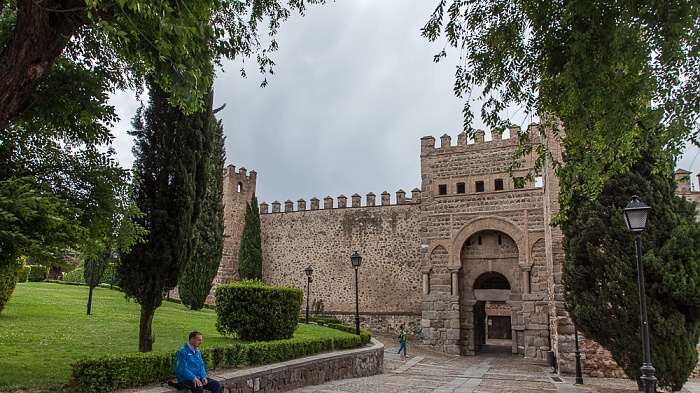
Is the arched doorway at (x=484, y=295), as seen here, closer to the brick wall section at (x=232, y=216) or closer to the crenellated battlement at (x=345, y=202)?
the crenellated battlement at (x=345, y=202)

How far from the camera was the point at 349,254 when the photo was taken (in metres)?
24.7

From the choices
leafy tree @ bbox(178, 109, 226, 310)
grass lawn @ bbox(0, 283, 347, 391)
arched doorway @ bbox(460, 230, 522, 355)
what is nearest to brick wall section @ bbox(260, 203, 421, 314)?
arched doorway @ bbox(460, 230, 522, 355)

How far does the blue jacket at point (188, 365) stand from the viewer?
234 inches

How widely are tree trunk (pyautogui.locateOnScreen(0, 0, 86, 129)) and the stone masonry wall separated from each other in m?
19.7

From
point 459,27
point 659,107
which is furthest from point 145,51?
point 659,107

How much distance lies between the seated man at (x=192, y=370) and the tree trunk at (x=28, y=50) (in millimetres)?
3176

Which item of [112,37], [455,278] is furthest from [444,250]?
[112,37]

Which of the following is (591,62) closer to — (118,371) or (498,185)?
(118,371)

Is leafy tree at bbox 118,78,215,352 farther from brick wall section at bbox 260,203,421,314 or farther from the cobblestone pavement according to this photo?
brick wall section at bbox 260,203,421,314

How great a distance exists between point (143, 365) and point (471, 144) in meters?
16.9

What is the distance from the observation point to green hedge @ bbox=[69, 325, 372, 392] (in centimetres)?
546

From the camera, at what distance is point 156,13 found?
453cm


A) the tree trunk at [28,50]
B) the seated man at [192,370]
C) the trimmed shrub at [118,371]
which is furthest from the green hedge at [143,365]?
the tree trunk at [28,50]

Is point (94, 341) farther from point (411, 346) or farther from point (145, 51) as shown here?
point (411, 346)
